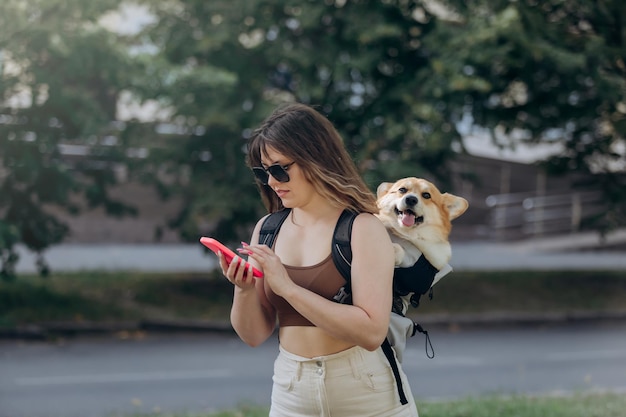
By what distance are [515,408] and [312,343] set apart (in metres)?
4.48

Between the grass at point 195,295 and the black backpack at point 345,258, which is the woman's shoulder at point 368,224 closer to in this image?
the black backpack at point 345,258

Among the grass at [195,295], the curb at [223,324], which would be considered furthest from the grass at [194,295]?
the curb at [223,324]

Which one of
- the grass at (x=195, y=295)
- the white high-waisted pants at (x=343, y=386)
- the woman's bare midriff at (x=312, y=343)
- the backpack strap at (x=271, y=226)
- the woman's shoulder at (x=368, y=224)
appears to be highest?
the woman's shoulder at (x=368, y=224)

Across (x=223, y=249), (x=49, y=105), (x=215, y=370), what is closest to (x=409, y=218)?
(x=223, y=249)

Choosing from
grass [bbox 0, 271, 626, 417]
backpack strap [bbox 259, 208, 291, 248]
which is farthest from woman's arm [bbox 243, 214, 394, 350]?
grass [bbox 0, 271, 626, 417]

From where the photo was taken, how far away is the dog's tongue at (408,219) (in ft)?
9.38

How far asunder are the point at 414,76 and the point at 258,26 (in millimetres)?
2545

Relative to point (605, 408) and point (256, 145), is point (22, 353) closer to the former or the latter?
point (605, 408)

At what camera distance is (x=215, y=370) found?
1045 cm

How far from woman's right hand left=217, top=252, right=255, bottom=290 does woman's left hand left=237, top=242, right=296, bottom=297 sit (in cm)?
4

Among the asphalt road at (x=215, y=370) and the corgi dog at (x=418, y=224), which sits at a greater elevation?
the corgi dog at (x=418, y=224)

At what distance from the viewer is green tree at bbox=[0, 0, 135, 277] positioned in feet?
38.7

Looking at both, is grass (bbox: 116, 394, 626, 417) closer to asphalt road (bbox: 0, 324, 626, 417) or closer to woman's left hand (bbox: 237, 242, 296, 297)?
asphalt road (bbox: 0, 324, 626, 417)

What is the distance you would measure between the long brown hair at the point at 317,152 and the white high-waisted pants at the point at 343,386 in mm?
470
